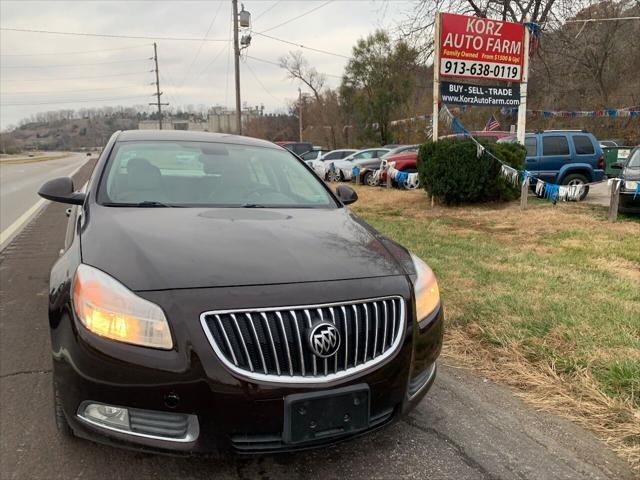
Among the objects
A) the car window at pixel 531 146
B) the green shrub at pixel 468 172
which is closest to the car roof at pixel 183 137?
the green shrub at pixel 468 172

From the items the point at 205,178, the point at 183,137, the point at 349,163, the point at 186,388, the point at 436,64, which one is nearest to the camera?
the point at 186,388

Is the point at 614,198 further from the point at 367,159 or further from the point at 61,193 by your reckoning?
the point at 367,159

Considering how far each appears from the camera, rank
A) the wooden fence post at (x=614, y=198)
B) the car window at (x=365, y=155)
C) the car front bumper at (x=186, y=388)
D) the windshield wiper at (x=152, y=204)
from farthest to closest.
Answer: the car window at (x=365, y=155)
the wooden fence post at (x=614, y=198)
the windshield wiper at (x=152, y=204)
the car front bumper at (x=186, y=388)

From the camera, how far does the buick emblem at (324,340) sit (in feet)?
6.56

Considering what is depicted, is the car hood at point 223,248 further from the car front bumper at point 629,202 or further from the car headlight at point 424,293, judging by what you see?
the car front bumper at point 629,202

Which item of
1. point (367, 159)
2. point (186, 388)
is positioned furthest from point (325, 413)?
point (367, 159)

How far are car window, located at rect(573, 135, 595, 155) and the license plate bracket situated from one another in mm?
13158

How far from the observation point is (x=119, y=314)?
6.61 ft

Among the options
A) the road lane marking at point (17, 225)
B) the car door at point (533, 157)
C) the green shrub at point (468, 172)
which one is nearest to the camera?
the road lane marking at point (17, 225)

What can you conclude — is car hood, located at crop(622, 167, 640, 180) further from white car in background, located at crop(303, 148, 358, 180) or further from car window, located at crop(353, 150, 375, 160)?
white car in background, located at crop(303, 148, 358, 180)

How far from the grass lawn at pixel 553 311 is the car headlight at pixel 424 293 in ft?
3.62

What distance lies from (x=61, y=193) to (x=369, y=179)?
53.5 feet

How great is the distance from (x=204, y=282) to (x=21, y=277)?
4.73 m

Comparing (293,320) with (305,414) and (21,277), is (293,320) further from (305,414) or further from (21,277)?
(21,277)
